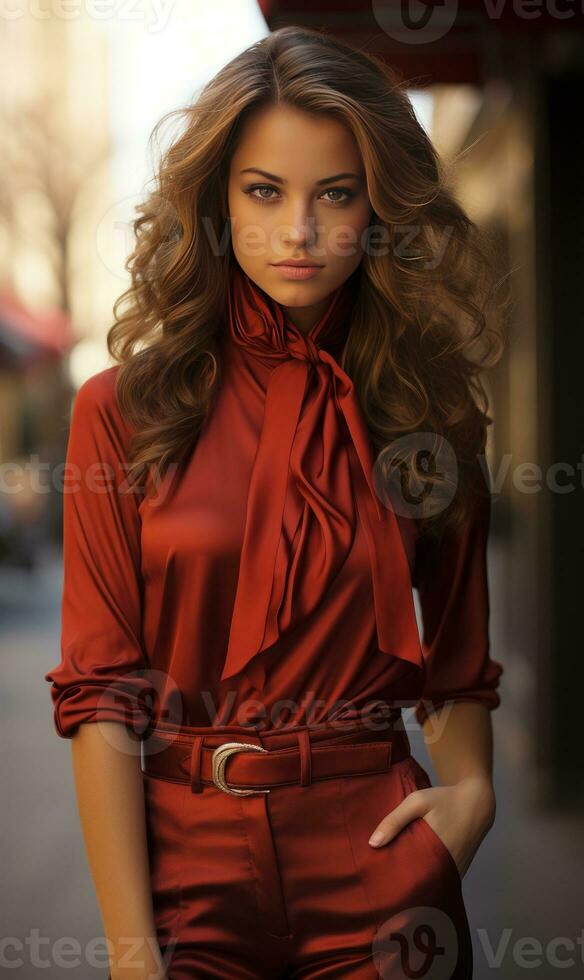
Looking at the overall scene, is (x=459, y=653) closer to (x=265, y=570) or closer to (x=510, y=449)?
(x=265, y=570)

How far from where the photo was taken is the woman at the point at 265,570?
5.34 ft

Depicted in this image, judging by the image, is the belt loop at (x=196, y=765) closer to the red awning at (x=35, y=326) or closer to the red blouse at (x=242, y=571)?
the red blouse at (x=242, y=571)

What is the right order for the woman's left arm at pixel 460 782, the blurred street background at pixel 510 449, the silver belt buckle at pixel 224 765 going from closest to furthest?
the silver belt buckle at pixel 224 765 → the woman's left arm at pixel 460 782 → the blurred street background at pixel 510 449

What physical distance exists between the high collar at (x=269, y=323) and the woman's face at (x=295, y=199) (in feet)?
0.15

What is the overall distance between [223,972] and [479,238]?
131 cm

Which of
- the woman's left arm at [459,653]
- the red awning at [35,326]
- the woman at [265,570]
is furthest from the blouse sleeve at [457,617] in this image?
the red awning at [35,326]

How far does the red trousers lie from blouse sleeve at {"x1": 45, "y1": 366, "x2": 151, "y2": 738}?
0.43ft

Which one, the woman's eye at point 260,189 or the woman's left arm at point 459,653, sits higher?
the woman's eye at point 260,189

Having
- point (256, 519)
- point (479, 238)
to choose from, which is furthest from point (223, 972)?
point (479, 238)

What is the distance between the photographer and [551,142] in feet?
14.5

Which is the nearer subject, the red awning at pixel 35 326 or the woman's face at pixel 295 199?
the woman's face at pixel 295 199

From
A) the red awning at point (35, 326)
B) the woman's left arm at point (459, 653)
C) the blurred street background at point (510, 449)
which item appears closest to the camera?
the woman's left arm at point (459, 653)

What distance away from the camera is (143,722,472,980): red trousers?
5.31ft

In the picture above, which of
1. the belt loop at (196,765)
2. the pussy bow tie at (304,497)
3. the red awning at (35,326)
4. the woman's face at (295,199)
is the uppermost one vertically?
the red awning at (35,326)
